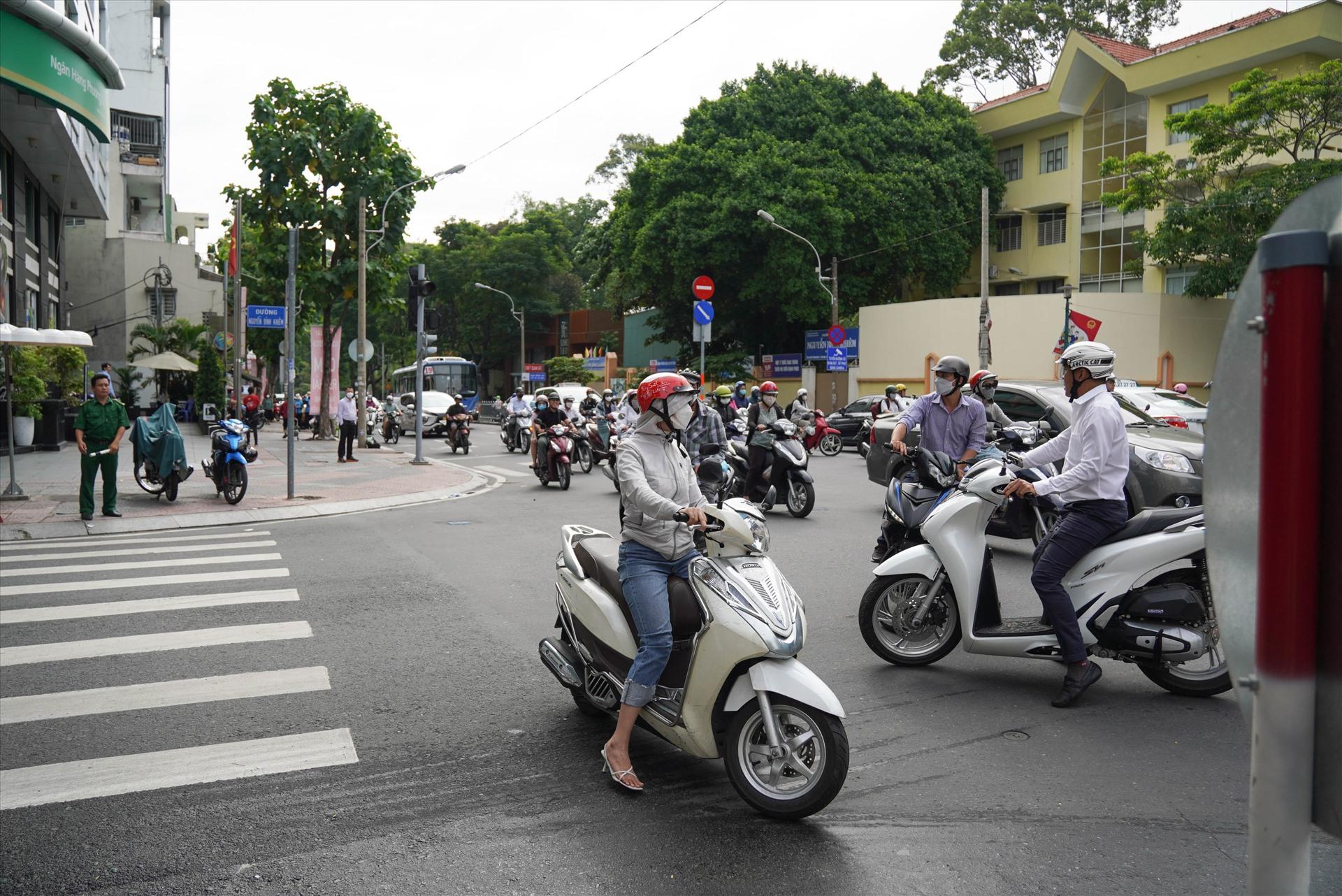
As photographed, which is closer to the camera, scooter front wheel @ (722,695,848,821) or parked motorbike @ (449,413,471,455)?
scooter front wheel @ (722,695,848,821)

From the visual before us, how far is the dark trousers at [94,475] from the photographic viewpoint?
1259 cm

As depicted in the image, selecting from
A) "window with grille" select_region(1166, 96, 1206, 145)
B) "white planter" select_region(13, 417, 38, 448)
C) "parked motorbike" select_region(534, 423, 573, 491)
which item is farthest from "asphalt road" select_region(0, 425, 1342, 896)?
"window with grille" select_region(1166, 96, 1206, 145)

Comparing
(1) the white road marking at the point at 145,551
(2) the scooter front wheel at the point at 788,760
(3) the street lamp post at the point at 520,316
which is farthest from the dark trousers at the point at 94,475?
(3) the street lamp post at the point at 520,316

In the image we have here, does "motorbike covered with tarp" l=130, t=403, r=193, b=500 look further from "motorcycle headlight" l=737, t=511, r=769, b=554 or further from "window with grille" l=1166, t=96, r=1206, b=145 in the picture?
"window with grille" l=1166, t=96, r=1206, b=145

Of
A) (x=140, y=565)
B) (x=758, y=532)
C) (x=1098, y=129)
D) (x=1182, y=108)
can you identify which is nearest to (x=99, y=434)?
(x=140, y=565)

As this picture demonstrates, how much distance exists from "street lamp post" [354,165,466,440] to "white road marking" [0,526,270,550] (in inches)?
553

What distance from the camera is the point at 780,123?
3962 centimetres

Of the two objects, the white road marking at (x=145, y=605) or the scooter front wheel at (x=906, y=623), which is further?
the white road marking at (x=145, y=605)

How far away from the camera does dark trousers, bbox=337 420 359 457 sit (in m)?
23.2

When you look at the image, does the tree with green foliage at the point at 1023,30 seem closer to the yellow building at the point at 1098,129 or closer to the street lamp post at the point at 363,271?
the yellow building at the point at 1098,129

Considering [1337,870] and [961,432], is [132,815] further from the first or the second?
[961,432]

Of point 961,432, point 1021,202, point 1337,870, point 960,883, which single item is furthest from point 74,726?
point 1021,202

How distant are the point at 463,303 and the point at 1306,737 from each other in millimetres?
70293

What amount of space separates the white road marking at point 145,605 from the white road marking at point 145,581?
63 centimetres
